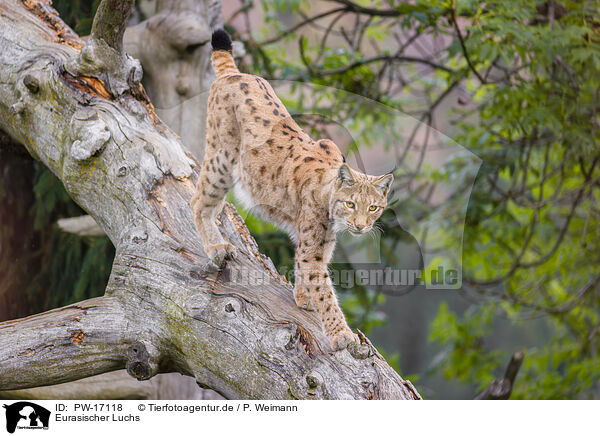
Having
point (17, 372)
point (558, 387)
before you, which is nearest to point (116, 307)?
point (17, 372)

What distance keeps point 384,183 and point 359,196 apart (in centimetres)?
10

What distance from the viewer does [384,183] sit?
2170 millimetres

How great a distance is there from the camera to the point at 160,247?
9.04 feet

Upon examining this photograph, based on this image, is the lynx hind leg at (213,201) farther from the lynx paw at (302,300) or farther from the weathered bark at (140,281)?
the lynx paw at (302,300)

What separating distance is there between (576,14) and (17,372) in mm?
3844

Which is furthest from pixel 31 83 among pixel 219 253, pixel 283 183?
pixel 283 183

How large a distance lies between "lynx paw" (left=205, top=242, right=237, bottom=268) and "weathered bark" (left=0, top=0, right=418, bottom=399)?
0.04 metres

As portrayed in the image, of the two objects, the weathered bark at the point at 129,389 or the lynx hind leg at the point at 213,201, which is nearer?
the lynx hind leg at the point at 213,201
